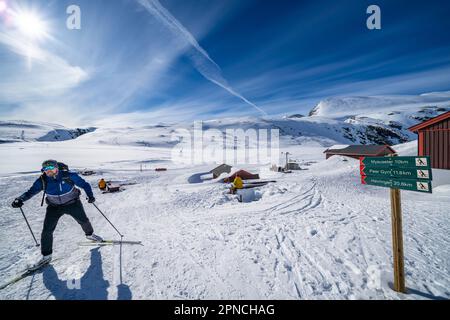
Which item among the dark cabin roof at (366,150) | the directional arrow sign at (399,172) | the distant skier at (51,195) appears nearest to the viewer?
the directional arrow sign at (399,172)

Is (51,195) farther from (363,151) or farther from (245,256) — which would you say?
(363,151)

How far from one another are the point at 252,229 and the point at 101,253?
14.0 ft

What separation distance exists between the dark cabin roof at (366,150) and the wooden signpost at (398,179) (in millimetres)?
28026

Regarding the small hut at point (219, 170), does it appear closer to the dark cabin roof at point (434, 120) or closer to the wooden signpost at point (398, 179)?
the dark cabin roof at point (434, 120)

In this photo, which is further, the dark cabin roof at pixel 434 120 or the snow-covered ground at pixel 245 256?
the dark cabin roof at pixel 434 120

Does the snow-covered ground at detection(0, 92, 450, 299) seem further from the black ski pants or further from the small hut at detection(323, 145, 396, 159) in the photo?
the small hut at detection(323, 145, 396, 159)

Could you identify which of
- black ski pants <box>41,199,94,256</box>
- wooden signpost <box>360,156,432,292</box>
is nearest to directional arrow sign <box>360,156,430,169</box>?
wooden signpost <box>360,156,432,292</box>

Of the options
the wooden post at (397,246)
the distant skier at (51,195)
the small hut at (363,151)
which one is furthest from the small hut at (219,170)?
the wooden post at (397,246)

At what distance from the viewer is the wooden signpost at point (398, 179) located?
10.00ft

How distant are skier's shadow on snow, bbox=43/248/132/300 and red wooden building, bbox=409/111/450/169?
17.7 m

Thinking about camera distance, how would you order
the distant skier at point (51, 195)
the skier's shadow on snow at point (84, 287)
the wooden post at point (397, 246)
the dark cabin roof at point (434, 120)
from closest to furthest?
the wooden post at point (397, 246), the skier's shadow on snow at point (84, 287), the distant skier at point (51, 195), the dark cabin roof at point (434, 120)

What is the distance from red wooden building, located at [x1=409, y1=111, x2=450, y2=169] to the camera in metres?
12.0

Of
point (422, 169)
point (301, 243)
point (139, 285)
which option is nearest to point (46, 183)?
point (139, 285)
